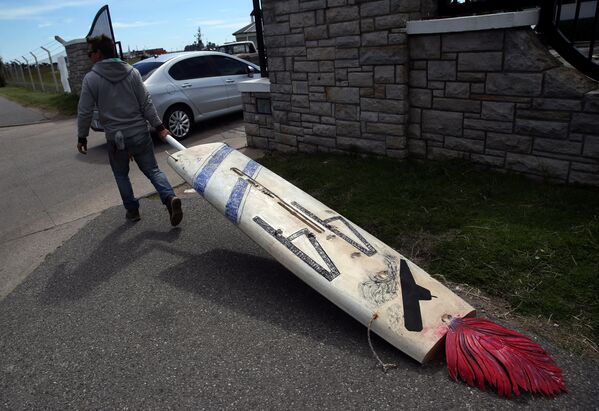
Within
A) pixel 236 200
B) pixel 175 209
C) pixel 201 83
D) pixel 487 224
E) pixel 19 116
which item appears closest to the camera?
pixel 236 200

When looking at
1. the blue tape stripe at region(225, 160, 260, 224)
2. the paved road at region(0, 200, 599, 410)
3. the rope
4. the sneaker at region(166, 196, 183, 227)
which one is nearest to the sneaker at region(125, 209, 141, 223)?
the sneaker at region(166, 196, 183, 227)

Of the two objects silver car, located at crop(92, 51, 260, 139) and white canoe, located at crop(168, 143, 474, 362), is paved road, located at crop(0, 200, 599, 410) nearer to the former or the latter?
white canoe, located at crop(168, 143, 474, 362)

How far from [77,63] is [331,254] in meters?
17.2

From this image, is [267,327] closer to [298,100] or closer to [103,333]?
[103,333]

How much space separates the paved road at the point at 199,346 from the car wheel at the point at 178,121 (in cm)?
508

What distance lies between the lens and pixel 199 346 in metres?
2.98

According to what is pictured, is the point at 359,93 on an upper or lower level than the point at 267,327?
upper

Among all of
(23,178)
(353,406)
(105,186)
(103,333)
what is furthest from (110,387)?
(23,178)

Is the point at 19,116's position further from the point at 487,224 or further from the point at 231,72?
the point at 487,224

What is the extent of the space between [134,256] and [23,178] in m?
4.77

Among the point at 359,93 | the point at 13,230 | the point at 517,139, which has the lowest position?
the point at 13,230

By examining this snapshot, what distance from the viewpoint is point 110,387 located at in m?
2.70

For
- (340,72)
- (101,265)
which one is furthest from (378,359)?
(340,72)

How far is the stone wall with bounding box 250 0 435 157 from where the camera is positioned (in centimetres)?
520
